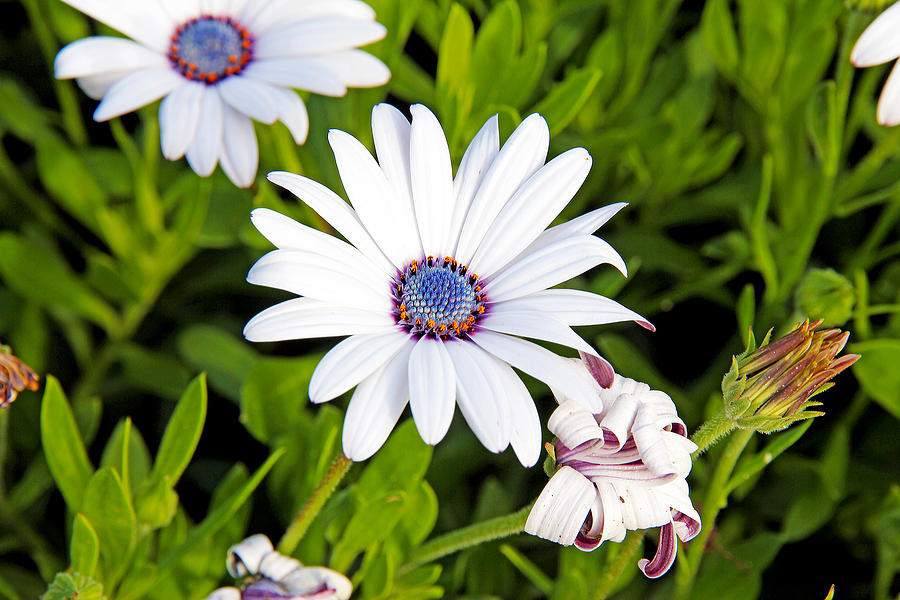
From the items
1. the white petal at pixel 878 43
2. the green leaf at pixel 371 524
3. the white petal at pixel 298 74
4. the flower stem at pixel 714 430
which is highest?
the white petal at pixel 878 43

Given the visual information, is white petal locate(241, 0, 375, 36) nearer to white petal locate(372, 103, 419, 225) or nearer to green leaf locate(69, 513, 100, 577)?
white petal locate(372, 103, 419, 225)

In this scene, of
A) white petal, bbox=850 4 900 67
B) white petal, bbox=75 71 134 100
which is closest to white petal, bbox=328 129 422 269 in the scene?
white petal, bbox=75 71 134 100

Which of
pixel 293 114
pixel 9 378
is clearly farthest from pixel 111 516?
pixel 293 114

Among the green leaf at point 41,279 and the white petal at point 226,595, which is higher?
the green leaf at point 41,279

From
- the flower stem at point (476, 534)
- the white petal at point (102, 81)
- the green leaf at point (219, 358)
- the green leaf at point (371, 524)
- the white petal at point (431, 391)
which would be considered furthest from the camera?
the green leaf at point (219, 358)

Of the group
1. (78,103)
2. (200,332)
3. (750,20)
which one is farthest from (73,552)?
(750,20)

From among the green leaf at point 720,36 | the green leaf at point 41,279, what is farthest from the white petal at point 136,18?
the green leaf at point 720,36

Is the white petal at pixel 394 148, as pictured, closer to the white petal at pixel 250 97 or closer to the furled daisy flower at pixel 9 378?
the white petal at pixel 250 97
